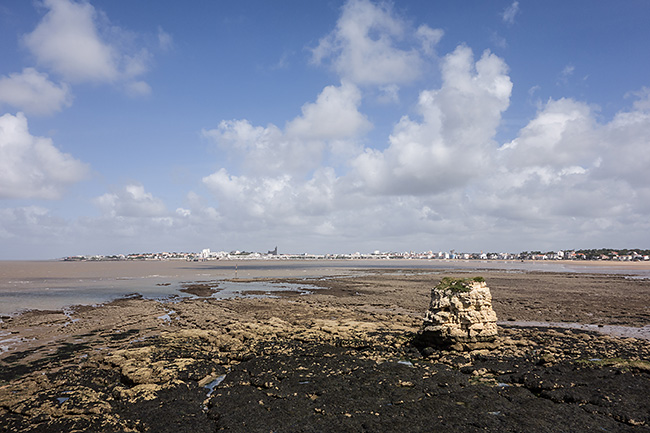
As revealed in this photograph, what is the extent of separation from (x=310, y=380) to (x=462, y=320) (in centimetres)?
859

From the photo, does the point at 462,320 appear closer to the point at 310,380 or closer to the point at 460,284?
the point at 460,284

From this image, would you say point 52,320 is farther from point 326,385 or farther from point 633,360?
point 633,360

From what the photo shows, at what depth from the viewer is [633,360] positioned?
14.8 meters

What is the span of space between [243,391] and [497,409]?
8.48 meters

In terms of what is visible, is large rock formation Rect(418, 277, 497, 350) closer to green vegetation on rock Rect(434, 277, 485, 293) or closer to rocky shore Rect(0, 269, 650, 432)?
green vegetation on rock Rect(434, 277, 485, 293)

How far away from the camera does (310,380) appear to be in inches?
514

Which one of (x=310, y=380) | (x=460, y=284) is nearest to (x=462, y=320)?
(x=460, y=284)

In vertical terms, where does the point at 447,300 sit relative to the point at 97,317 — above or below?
above

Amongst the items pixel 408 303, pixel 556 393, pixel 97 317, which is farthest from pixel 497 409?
pixel 97 317

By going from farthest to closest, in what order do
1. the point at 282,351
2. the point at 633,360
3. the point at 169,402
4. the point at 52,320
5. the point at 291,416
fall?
the point at 52,320, the point at 282,351, the point at 633,360, the point at 169,402, the point at 291,416

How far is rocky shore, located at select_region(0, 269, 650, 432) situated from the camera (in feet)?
32.8

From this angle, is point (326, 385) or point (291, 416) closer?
point (291, 416)

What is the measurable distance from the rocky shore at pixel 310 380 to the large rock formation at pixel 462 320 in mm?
730

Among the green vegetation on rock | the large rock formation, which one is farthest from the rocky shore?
the green vegetation on rock
